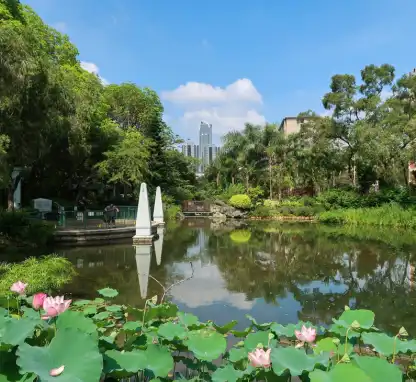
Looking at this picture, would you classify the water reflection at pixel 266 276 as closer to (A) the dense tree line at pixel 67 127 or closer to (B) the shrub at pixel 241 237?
(B) the shrub at pixel 241 237

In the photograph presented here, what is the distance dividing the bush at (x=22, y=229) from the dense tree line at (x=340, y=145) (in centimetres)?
1964

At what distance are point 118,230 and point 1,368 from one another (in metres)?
14.2

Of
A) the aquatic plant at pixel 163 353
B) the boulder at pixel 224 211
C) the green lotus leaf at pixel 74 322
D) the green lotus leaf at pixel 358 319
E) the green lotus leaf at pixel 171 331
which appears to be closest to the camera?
the aquatic plant at pixel 163 353

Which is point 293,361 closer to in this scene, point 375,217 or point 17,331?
point 17,331

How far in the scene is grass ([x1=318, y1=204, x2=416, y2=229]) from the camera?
21.4 meters

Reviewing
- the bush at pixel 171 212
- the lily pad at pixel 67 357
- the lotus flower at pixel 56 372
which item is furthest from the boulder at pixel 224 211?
the lotus flower at pixel 56 372

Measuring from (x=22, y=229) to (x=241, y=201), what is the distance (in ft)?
65.7

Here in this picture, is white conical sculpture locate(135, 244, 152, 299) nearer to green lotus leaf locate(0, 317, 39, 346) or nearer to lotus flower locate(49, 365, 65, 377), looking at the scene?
green lotus leaf locate(0, 317, 39, 346)

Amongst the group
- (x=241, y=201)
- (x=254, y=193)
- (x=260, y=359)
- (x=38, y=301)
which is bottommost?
(x=241, y=201)

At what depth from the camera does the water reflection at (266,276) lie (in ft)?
22.6

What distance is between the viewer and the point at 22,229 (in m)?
11.9

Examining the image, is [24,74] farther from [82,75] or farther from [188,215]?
[188,215]

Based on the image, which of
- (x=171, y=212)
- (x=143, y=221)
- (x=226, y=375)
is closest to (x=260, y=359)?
(x=226, y=375)

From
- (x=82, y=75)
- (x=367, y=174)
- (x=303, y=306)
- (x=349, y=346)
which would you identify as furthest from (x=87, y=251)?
(x=367, y=174)
